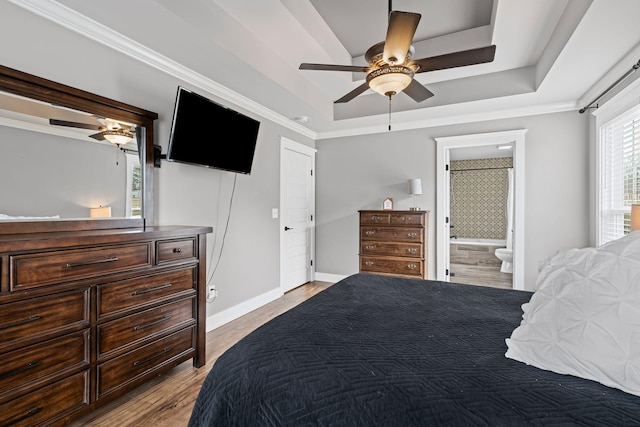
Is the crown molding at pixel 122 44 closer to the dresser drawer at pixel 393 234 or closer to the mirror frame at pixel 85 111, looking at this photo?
the mirror frame at pixel 85 111

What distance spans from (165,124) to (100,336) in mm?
1691

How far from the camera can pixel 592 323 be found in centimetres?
89

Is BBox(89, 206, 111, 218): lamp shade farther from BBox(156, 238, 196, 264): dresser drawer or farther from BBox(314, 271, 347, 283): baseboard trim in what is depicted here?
BBox(314, 271, 347, 283): baseboard trim

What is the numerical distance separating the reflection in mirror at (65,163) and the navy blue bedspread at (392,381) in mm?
1569

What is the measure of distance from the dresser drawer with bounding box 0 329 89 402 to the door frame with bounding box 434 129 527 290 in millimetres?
3826

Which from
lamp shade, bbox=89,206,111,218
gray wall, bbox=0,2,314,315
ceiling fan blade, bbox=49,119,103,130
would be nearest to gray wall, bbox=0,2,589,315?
gray wall, bbox=0,2,314,315

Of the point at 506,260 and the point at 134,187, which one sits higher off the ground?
the point at 134,187

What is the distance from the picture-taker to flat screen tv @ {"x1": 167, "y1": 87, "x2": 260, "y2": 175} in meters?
2.40

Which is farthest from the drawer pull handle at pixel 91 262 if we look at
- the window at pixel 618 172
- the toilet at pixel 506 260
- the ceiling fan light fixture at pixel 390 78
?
the toilet at pixel 506 260

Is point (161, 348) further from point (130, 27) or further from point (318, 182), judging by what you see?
point (318, 182)

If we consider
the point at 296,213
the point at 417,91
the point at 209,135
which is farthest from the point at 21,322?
the point at 296,213

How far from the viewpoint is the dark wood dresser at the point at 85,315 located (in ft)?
4.55

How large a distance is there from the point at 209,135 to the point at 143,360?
178cm

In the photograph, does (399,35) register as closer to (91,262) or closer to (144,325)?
(91,262)
